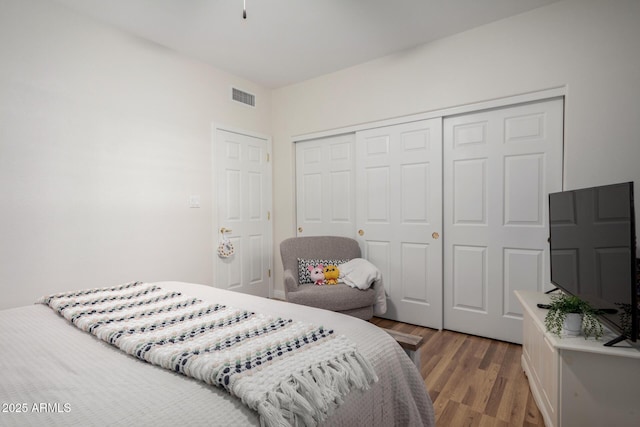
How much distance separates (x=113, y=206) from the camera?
2.65 metres

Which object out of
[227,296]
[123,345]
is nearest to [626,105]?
[227,296]

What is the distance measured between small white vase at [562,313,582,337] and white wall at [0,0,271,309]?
9.82 ft

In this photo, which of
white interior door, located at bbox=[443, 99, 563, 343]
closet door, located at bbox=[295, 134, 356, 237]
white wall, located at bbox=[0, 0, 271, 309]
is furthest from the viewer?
closet door, located at bbox=[295, 134, 356, 237]

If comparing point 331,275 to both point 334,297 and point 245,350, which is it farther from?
point 245,350

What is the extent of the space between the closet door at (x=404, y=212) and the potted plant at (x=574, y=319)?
140 centimetres

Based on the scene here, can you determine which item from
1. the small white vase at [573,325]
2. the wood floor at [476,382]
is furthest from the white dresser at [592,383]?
the wood floor at [476,382]

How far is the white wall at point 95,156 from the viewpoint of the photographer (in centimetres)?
218

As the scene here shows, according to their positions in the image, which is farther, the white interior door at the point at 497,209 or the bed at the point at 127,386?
the white interior door at the point at 497,209

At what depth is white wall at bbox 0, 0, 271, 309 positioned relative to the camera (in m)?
2.18

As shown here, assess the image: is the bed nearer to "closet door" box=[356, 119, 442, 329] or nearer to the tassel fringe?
the tassel fringe

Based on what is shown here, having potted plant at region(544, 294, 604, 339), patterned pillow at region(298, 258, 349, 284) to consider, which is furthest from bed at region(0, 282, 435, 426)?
patterned pillow at region(298, 258, 349, 284)

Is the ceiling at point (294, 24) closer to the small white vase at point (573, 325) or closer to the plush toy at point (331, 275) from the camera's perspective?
the plush toy at point (331, 275)

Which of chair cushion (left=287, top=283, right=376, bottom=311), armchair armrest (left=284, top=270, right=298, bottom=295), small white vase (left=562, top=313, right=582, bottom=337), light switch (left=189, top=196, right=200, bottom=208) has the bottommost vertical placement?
chair cushion (left=287, top=283, right=376, bottom=311)

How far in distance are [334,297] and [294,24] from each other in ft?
7.65
